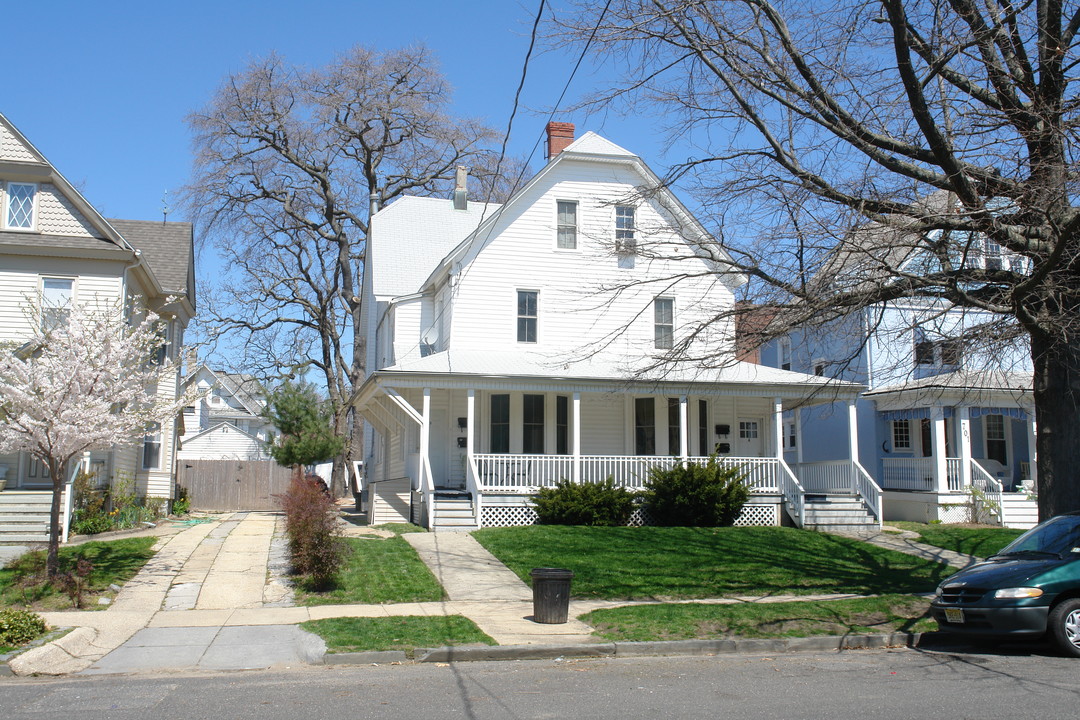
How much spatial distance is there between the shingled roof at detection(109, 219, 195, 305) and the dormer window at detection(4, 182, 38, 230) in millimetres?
4096

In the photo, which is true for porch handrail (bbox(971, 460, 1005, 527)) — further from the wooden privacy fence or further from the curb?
the wooden privacy fence

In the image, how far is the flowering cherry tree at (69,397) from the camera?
13820 millimetres

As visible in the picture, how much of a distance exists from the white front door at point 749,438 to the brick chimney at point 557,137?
9.59 m

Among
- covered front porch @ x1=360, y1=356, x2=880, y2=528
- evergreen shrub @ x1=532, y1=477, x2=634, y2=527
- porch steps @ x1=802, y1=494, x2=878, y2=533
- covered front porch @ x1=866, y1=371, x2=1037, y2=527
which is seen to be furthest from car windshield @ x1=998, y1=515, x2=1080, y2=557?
covered front porch @ x1=866, y1=371, x2=1037, y2=527

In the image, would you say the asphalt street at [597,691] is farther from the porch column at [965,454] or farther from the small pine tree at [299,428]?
the small pine tree at [299,428]

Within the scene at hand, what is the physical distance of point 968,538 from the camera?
2022 cm

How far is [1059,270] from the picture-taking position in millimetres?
11008

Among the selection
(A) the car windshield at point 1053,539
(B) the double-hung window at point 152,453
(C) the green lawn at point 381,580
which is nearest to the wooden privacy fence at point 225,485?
(B) the double-hung window at point 152,453

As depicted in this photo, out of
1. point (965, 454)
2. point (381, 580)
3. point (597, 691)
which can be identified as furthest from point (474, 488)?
point (965, 454)

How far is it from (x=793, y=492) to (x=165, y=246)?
19.2 meters

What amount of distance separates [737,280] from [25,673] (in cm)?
1387

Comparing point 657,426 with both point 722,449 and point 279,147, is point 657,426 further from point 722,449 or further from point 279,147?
point 279,147

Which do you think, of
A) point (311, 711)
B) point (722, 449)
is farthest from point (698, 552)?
point (311, 711)

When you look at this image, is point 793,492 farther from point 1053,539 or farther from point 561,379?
point 1053,539
